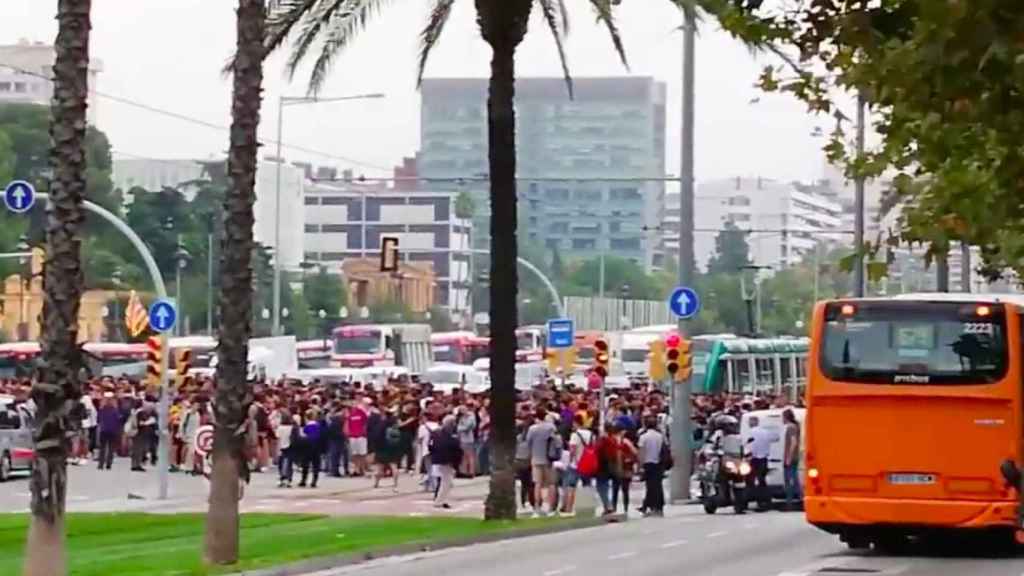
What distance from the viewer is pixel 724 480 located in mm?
39438

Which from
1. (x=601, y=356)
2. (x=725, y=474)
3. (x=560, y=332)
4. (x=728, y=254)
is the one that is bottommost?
(x=725, y=474)

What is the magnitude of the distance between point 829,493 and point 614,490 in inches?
455

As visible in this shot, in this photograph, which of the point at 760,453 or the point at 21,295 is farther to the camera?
the point at 21,295

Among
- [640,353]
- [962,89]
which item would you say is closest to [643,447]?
[962,89]

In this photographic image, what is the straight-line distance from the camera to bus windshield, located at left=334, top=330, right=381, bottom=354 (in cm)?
9369

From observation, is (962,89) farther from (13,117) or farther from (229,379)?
(13,117)

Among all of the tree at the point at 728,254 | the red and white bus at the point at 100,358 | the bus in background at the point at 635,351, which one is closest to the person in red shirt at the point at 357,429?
the red and white bus at the point at 100,358

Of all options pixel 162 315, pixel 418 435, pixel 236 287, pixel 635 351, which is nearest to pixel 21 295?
pixel 635 351

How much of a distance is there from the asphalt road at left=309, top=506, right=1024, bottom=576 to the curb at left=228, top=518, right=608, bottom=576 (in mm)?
199

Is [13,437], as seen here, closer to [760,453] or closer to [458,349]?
[760,453]

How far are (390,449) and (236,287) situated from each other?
22.4 meters

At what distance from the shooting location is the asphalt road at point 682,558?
2500 centimetres

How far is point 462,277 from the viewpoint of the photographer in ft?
577

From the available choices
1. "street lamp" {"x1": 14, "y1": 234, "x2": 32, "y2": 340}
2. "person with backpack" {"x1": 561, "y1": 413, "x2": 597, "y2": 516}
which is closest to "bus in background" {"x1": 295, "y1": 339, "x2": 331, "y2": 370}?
"street lamp" {"x1": 14, "y1": 234, "x2": 32, "y2": 340}
